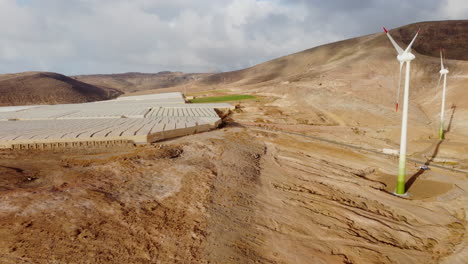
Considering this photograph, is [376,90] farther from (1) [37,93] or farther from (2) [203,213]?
(1) [37,93]

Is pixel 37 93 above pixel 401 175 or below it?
below

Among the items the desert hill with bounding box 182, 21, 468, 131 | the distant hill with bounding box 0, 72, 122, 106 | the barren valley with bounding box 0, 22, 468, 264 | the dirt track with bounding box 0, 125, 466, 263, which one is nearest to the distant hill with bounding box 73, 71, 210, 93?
the distant hill with bounding box 0, 72, 122, 106

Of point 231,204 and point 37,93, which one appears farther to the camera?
point 37,93

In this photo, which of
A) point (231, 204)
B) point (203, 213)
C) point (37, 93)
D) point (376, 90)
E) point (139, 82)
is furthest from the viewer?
point (139, 82)

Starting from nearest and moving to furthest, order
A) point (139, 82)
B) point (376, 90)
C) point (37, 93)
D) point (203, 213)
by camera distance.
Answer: point (203, 213) → point (376, 90) → point (37, 93) → point (139, 82)

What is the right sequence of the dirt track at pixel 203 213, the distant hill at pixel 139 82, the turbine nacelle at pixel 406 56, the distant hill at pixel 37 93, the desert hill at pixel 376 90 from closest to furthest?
the dirt track at pixel 203 213
the turbine nacelle at pixel 406 56
the desert hill at pixel 376 90
the distant hill at pixel 37 93
the distant hill at pixel 139 82

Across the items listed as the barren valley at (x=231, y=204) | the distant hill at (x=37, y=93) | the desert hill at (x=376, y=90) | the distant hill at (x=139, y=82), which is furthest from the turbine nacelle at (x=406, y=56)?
the distant hill at (x=139, y=82)

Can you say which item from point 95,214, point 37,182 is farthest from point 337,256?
point 37,182

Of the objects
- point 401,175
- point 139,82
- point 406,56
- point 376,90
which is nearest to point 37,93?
point 376,90

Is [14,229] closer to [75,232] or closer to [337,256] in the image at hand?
[75,232]

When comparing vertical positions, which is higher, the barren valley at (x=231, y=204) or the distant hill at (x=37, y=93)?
the barren valley at (x=231, y=204)

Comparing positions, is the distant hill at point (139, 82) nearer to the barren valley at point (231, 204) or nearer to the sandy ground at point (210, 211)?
the barren valley at point (231, 204)

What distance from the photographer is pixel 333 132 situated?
523 inches

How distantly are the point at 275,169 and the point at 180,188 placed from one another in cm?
284
